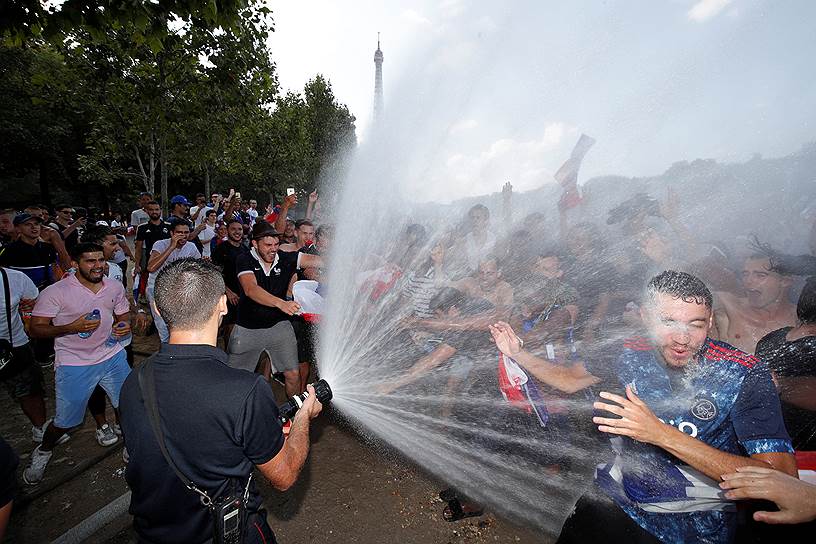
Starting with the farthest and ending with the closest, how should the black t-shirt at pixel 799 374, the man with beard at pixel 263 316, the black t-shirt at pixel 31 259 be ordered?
the black t-shirt at pixel 31 259, the man with beard at pixel 263 316, the black t-shirt at pixel 799 374

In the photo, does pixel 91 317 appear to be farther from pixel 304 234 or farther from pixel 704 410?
pixel 704 410

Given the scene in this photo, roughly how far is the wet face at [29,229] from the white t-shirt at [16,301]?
10.6 feet

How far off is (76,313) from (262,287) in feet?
6.32

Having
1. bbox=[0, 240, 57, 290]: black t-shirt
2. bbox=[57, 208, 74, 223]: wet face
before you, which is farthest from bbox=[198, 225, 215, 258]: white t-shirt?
bbox=[57, 208, 74, 223]: wet face

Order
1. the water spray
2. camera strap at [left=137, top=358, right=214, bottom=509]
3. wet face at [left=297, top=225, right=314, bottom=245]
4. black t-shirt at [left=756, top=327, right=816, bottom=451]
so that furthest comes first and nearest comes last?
wet face at [left=297, top=225, right=314, bottom=245], black t-shirt at [left=756, top=327, right=816, bottom=451], the water spray, camera strap at [left=137, top=358, right=214, bottom=509]

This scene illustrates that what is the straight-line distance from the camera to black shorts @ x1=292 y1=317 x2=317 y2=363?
20.7 feet

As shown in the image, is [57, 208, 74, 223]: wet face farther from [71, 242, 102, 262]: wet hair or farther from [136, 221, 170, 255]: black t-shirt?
[71, 242, 102, 262]: wet hair

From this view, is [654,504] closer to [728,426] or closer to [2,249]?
[728,426]

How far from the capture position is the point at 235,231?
7516mm

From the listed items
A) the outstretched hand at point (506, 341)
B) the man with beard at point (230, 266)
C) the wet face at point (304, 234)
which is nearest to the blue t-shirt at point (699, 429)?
the outstretched hand at point (506, 341)

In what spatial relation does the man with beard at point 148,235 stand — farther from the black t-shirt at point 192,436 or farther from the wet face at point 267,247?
the black t-shirt at point 192,436

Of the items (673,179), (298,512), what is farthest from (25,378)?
(673,179)

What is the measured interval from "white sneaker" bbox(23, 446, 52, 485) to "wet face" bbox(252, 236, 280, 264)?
307 centimetres

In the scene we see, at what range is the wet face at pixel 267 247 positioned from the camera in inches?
208
